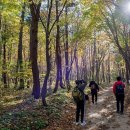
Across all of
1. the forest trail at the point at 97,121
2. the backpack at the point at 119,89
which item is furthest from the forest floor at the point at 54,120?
the backpack at the point at 119,89

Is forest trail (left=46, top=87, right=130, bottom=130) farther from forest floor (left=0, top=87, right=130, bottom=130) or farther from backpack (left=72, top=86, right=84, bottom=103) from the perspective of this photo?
backpack (left=72, top=86, right=84, bottom=103)

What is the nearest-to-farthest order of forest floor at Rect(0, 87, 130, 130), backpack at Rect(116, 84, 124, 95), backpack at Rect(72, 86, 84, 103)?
forest floor at Rect(0, 87, 130, 130) → backpack at Rect(72, 86, 84, 103) → backpack at Rect(116, 84, 124, 95)

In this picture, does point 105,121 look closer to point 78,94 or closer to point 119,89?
point 119,89

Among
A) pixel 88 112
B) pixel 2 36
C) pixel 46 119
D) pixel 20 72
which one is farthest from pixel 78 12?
pixel 46 119

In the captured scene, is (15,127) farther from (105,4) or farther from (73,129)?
(105,4)

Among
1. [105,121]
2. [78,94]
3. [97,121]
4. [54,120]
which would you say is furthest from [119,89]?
[54,120]

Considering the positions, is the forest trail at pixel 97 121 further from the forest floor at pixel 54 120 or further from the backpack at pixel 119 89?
the backpack at pixel 119 89

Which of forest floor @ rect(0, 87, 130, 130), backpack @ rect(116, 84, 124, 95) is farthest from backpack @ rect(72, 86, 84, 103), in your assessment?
backpack @ rect(116, 84, 124, 95)

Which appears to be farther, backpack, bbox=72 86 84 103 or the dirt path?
backpack, bbox=72 86 84 103

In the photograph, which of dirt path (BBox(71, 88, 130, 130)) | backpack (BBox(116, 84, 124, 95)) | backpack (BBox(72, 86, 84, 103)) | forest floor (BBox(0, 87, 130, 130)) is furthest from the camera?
backpack (BBox(116, 84, 124, 95))

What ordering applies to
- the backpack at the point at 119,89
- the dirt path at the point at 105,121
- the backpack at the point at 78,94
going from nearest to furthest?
1. the dirt path at the point at 105,121
2. the backpack at the point at 78,94
3. the backpack at the point at 119,89

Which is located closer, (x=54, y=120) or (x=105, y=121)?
(x=54, y=120)

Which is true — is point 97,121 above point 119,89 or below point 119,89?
below

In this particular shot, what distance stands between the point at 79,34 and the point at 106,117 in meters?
19.0
